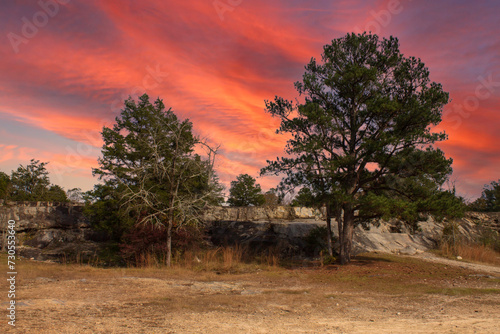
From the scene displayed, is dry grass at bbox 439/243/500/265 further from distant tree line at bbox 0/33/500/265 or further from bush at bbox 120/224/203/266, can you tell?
bush at bbox 120/224/203/266

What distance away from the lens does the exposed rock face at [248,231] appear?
2027 cm

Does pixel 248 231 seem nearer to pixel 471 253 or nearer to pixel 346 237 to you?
pixel 346 237

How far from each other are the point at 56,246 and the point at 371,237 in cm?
2094

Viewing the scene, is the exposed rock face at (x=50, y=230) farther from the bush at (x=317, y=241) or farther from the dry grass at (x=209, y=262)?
the bush at (x=317, y=241)

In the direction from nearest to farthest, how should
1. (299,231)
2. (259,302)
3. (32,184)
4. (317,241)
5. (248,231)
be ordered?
1. (259,302)
2. (317,241)
3. (299,231)
4. (248,231)
5. (32,184)

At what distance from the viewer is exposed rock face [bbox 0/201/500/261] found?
66.5 ft

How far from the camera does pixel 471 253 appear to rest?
18.8 m

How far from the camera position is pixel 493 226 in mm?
24859

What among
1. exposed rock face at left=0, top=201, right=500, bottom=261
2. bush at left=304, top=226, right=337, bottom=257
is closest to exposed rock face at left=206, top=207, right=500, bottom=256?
exposed rock face at left=0, top=201, right=500, bottom=261

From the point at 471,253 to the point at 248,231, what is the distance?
1320cm

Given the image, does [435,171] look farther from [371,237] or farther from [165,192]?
[165,192]

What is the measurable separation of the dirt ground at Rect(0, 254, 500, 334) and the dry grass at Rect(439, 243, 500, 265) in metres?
6.46

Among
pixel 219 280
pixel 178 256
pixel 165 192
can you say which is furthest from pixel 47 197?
pixel 219 280

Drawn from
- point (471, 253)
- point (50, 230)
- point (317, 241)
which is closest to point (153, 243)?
point (317, 241)
